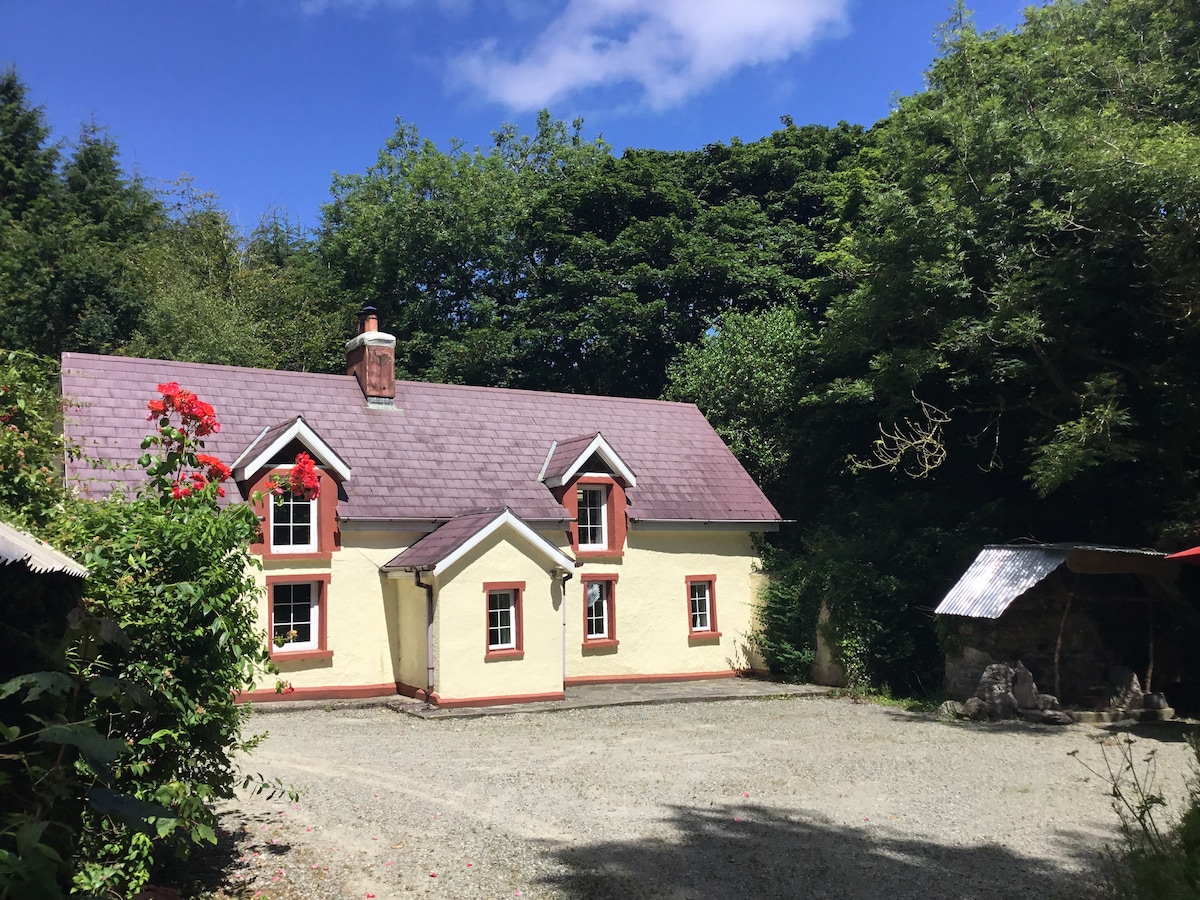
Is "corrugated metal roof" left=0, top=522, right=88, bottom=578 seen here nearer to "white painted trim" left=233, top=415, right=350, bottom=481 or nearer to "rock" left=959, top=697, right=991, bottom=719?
"white painted trim" left=233, top=415, right=350, bottom=481

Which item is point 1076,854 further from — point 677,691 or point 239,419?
point 239,419

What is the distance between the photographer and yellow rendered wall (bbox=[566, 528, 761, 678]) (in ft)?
68.5

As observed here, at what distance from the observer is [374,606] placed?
18.7m

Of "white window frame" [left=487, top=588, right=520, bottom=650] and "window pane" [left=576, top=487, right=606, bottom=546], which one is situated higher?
"window pane" [left=576, top=487, right=606, bottom=546]

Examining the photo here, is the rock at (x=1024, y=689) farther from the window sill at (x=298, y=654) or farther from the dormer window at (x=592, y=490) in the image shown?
the window sill at (x=298, y=654)

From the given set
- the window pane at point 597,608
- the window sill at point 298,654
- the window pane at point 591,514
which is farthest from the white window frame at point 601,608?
the window sill at point 298,654

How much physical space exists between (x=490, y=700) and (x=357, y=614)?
3.32 meters

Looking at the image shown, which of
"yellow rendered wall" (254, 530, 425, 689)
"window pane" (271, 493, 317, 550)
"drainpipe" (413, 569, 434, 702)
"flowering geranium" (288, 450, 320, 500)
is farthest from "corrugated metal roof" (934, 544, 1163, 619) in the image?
"flowering geranium" (288, 450, 320, 500)

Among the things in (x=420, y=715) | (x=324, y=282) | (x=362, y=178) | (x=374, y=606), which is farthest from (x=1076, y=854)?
(x=362, y=178)

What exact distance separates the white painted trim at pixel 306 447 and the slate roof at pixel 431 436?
1.65 ft

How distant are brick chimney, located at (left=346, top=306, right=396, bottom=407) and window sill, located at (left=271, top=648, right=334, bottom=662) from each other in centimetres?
611

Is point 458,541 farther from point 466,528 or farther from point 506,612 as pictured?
point 506,612

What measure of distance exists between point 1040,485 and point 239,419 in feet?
52.4

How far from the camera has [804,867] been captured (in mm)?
7844
